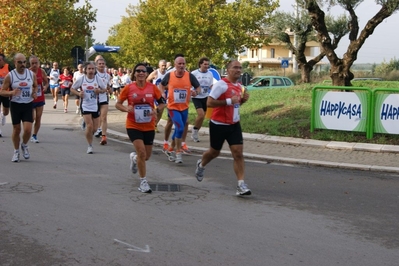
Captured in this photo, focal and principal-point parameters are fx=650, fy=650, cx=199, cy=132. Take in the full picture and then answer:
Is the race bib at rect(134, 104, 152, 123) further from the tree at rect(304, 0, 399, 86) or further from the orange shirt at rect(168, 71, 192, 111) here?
the tree at rect(304, 0, 399, 86)

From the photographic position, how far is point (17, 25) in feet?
119

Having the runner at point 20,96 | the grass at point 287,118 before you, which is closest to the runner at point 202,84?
the grass at point 287,118

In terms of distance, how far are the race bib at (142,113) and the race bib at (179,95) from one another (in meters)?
2.56

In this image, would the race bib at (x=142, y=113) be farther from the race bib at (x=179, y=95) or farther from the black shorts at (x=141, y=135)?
the race bib at (x=179, y=95)

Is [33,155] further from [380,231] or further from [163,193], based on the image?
[380,231]

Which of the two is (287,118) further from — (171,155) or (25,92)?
(25,92)

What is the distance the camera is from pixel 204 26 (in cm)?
3375

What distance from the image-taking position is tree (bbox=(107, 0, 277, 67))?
33688 mm

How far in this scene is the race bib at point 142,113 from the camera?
350 inches

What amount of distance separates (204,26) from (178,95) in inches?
898

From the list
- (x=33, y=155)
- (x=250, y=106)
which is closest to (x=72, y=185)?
(x=33, y=155)

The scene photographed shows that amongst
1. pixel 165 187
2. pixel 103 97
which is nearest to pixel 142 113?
pixel 165 187

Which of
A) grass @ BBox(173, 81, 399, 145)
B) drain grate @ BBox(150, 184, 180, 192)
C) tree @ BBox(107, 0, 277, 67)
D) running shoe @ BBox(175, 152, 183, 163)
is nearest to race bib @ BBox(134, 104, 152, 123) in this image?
drain grate @ BBox(150, 184, 180, 192)

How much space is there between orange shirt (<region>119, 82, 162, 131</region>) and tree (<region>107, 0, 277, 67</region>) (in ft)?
80.7
